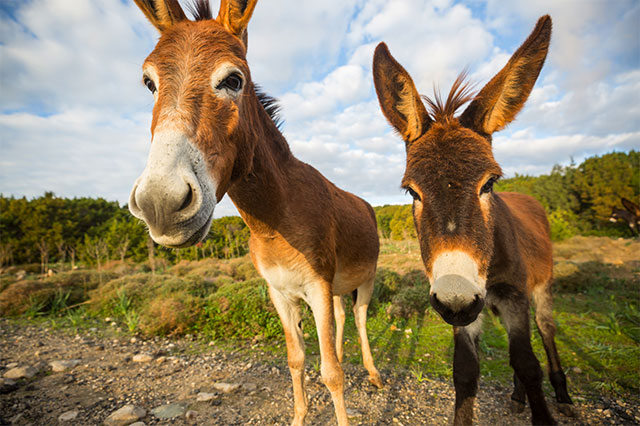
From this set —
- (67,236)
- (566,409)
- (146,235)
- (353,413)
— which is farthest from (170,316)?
(67,236)

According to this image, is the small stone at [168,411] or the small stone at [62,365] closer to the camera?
the small stone at [168,411]

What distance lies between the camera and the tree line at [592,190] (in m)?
24.3

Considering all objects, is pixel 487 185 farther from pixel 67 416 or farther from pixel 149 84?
pixel 67 416

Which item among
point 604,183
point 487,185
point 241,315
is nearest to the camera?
point 487,185

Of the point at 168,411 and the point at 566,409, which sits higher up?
the point at 168,411

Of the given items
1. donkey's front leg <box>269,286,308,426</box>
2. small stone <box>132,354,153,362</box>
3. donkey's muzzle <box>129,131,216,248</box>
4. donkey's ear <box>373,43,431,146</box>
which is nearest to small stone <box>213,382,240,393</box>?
donkey's front leg <box>269,286,308,426</box>

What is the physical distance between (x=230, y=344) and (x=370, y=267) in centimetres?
333

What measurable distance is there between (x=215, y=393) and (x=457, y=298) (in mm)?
3446

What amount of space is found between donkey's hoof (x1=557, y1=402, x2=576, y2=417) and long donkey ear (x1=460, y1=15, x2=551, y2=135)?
3.18 metres

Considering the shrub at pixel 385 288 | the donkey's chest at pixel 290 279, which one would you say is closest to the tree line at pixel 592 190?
the shrub at pixel 385 288

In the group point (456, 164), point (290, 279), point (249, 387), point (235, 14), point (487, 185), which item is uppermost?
point (235, 14)

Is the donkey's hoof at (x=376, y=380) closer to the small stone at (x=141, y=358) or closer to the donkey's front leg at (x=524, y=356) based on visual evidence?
the donkey's front leg at (x=524, y=356)

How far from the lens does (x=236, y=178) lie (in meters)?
1.79

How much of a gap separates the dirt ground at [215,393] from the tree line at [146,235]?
901 centimetres
